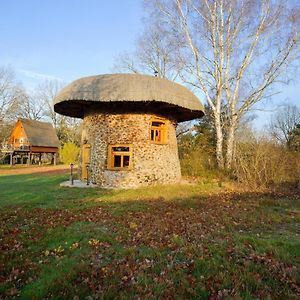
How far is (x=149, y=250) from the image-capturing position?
5.34 meters

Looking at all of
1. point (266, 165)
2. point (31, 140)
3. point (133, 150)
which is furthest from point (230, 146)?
point (31, 140)

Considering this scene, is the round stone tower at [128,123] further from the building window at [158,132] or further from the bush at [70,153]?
the bush at [70,153]

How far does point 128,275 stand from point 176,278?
0.72m

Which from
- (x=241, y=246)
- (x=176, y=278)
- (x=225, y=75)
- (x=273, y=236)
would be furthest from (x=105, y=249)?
(x=225, y=75)

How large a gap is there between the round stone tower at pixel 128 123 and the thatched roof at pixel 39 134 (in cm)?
2822

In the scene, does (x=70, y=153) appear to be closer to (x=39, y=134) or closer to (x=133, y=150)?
(x=39, y=134)

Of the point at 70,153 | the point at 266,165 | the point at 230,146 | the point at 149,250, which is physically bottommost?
the point at 149,250

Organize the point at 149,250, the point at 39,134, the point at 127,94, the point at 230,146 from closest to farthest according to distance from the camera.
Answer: the point at 149,250 < the point at 127,94 < the point at 230,146 < the point at 39,134

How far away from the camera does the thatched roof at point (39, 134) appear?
42000 mm

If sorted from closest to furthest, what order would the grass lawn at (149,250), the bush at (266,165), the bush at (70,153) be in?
the grass lawn at (149,250) < the bush at (266,165) < the bush at (70,153)

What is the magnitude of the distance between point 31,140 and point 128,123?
102 feet

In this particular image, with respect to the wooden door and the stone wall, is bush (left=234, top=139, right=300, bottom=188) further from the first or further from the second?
the wooden door

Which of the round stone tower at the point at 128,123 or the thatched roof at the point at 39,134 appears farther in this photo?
the thatched roof at the point at 39,134

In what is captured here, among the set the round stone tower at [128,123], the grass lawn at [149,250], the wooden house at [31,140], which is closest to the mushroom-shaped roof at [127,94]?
the round stone tower at [128,123]
